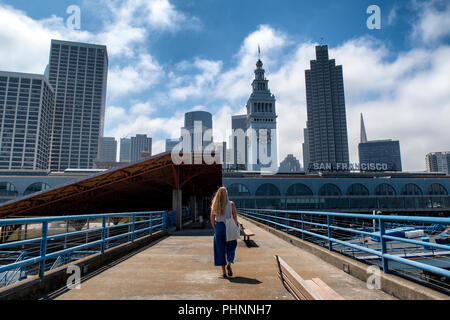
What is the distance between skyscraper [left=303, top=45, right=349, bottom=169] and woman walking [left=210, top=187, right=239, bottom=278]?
177596mm

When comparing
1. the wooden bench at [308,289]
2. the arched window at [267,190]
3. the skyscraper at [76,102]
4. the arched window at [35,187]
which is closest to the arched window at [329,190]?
the arched window at [267,190]

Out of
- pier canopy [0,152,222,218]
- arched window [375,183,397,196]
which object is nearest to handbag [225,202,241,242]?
pier canopy [0,152,222,218]

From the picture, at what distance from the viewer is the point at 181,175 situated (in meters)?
18.6

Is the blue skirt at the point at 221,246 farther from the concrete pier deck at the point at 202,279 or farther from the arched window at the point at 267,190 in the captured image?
the arched window at the point at 267,190

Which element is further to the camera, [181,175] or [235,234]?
[181,175]

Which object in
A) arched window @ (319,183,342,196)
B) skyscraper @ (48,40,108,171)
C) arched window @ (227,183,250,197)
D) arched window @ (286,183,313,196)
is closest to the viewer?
arched window @ (227,183,250,197)

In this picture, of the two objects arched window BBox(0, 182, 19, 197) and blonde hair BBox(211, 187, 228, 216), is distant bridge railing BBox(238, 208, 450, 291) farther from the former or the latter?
arched window BBox(0, 182, 19, 197)

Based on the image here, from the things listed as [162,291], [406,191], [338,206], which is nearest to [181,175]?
[162,291]

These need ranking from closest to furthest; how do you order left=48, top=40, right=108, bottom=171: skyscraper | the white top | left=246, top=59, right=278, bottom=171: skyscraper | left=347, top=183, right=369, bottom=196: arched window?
the white top < left=347, top=183, right=369, bottom=196: arched window < left=246, top=59, right=278, bottom=171: skyscraper < left=48, top=40, right=108, bottom=171: skyscraper

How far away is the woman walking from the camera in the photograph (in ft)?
16.7

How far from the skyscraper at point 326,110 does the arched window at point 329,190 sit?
387 feet

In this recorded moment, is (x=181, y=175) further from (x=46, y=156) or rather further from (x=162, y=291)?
(x=46, y=156)

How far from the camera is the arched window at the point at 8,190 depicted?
185ft
